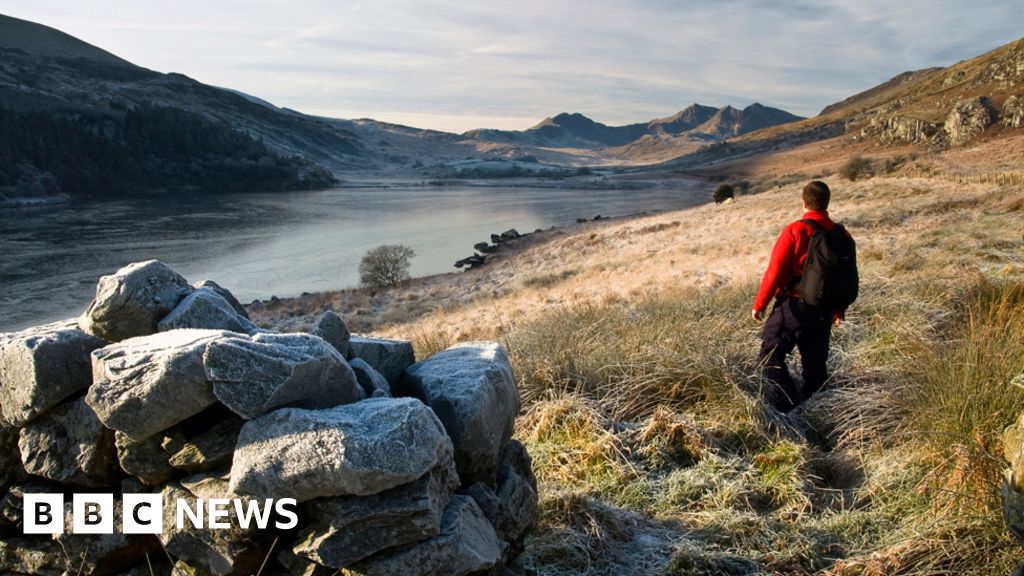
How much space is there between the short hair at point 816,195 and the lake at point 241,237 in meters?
27.2

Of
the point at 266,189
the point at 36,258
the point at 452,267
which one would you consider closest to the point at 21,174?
the point at 266,189

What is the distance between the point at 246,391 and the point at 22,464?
4.57 ft

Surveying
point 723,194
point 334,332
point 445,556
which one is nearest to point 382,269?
point 723,194

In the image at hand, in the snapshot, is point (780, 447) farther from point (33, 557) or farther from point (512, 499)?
point (33, 557)

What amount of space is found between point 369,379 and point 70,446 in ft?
4.41

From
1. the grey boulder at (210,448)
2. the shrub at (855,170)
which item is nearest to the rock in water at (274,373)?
the grey boulder at (210,448)

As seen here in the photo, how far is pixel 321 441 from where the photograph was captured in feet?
8.53

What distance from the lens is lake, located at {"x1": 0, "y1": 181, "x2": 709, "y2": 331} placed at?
32375 mm

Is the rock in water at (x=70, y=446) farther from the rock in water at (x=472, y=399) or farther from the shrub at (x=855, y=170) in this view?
the shrub at (x=855, y=170)

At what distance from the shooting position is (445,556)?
2.77 meters

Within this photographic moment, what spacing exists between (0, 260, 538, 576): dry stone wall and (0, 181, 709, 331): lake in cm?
2612

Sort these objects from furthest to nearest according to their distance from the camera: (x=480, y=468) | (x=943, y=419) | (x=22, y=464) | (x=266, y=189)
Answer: (x=266, y=189) < (x=943, y=419) < (x=480, y=468) < (x=22, y=464)

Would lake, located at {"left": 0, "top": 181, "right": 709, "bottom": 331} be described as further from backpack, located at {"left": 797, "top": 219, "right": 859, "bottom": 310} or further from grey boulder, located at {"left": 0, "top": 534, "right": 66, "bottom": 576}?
backpack, located at {"left": 797, "top": 219, "right": 859, "bottom": 310}

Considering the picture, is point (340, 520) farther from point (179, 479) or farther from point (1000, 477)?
point (1000, 477)
